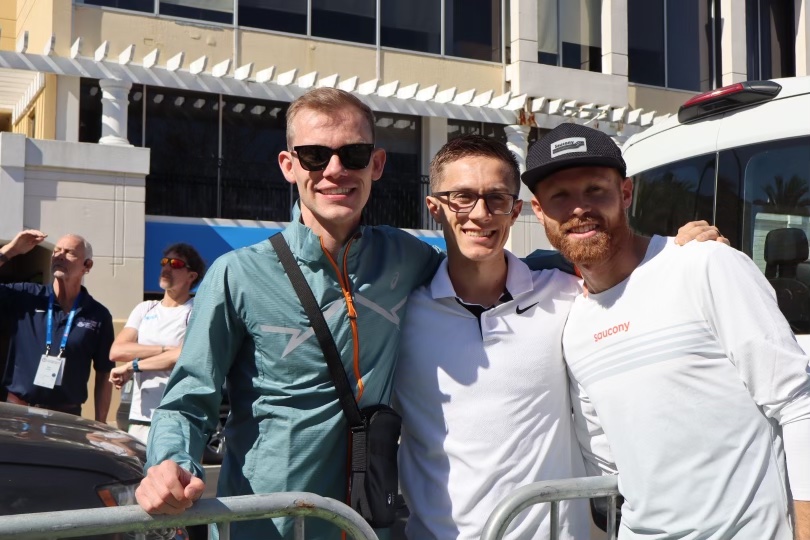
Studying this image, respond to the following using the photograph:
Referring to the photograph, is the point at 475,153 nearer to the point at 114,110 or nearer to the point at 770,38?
the point at 114,110

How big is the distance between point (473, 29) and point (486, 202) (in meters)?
16.2

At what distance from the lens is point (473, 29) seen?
1825 cm

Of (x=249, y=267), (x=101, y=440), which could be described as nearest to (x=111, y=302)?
(x=101, y=440)

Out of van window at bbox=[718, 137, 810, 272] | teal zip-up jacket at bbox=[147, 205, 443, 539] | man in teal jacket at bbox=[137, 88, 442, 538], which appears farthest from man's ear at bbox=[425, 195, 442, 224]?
van window at bbox=[718, 137, 810, 272]

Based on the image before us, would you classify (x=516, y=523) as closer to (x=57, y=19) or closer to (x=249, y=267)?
(x=249, y=267)

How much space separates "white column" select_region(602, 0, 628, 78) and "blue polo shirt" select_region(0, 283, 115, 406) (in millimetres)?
14931

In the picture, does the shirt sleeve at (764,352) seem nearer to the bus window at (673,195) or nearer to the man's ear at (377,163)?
the man's ear at (377,163)

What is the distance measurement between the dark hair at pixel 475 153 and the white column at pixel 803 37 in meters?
20.2

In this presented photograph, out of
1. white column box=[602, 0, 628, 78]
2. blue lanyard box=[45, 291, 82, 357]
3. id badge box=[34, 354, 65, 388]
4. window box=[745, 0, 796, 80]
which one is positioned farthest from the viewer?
window box=[745, 0, 796, 80]

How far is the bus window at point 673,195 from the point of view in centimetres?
536

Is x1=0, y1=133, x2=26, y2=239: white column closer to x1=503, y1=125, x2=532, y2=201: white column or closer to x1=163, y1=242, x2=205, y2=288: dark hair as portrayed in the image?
x1=163, y1=242, x2=205, y2=288: dark hair

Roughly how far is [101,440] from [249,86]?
495 inches

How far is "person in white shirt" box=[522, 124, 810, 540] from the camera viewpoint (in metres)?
2.21

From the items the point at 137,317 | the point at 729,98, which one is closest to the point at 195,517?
the point at 729,98
